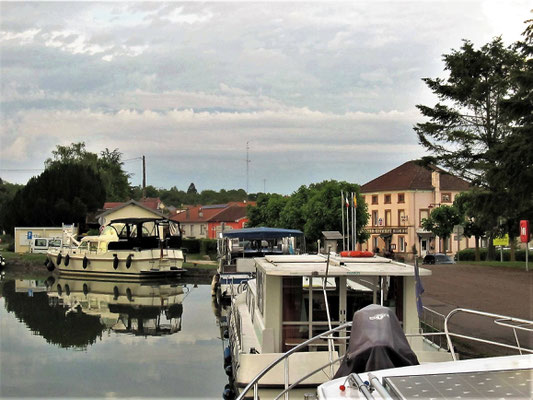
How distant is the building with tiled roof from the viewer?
97.0 meters

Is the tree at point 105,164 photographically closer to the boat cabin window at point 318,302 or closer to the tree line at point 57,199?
the tree line at point 57,199

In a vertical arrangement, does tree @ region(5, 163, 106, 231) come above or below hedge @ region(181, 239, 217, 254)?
above

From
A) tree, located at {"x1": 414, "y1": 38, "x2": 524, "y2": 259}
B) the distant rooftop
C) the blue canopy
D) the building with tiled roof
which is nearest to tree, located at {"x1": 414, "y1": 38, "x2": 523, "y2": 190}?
tree, located at {"x1": 414, "y1": 38, "x2": 524, "y2": 259}

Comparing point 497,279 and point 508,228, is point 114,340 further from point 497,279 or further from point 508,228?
point 508,228

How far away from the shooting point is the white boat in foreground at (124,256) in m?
41.7

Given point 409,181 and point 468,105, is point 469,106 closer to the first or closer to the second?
point 468,105

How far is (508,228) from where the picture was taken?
39281 millimetres

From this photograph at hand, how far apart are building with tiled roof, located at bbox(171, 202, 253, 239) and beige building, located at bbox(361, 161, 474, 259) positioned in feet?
82.1

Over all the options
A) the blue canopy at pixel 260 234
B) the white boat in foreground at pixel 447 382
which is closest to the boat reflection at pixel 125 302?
the blue canopy at pixel 260 234

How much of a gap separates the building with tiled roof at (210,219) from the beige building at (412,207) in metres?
25.0

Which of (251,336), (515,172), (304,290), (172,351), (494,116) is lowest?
(172,351)

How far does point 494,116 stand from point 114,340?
29.0 meters

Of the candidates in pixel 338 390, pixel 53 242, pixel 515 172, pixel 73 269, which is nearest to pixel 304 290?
pixel 338 390

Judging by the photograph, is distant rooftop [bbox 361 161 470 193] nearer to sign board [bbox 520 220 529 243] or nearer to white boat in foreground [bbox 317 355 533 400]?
sign board [bbox 520 220 529 243]
